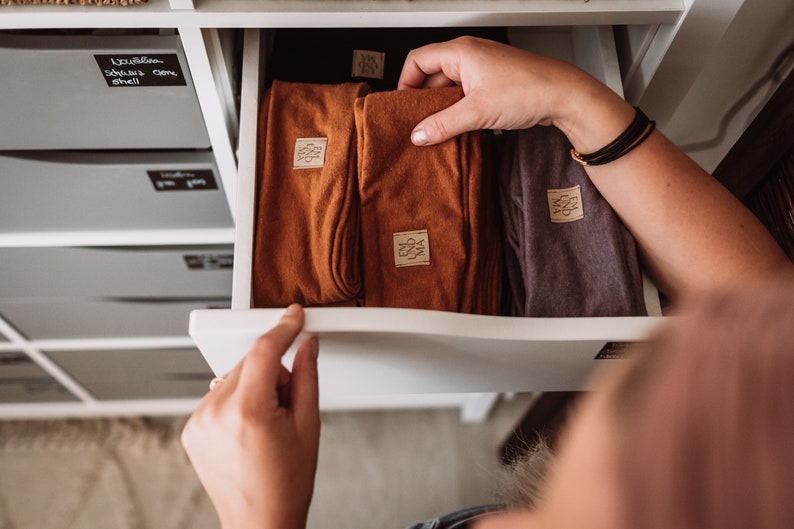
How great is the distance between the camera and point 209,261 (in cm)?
97

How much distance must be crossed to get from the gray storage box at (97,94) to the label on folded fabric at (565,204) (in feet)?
1.36

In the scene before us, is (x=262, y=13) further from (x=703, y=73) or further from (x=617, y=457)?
(x=703, y=73)

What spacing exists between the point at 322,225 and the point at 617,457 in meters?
0.42

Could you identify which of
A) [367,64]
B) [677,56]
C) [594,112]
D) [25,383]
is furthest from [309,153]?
[25,383]

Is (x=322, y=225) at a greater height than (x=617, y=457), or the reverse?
(x=617, y=457)

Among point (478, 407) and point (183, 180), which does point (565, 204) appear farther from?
point (478, 407)

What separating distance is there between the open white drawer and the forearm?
6 centimetres

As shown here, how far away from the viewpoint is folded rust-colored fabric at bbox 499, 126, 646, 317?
629 millimetres

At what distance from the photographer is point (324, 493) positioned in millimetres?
1399

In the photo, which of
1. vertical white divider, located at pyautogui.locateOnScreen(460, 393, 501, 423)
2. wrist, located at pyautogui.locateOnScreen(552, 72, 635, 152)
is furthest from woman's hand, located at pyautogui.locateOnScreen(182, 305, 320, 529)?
vertical white divider, located at pyautogui.locateOnScreen(460, 393, 501, 423)

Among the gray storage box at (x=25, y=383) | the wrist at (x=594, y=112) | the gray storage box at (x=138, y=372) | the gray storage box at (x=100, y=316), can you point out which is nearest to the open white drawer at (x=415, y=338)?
the wrist at (x=594, y=112)

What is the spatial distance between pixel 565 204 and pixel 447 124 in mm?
159

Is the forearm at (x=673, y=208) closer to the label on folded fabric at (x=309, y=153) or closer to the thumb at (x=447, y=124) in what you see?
the thumb at (x=447, y=124)

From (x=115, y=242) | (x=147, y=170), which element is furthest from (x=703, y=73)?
(x=115, y=242)
